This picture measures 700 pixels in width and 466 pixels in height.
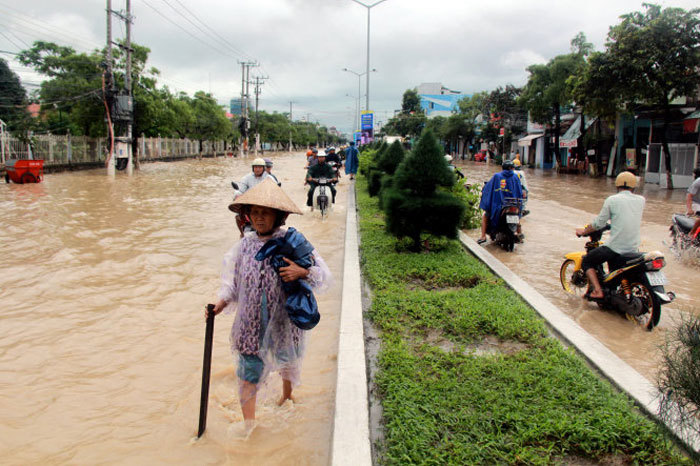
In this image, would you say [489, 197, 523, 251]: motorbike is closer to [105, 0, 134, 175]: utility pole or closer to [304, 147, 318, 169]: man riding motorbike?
[304, 147, 318, 169]: man riding motorbike

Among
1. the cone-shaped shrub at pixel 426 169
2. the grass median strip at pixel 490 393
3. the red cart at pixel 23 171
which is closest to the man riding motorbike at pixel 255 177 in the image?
the cone-shaped shrub at pixel 426 169

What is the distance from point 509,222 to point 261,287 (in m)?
6.18

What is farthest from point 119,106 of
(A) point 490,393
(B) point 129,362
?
(A) point 490,393

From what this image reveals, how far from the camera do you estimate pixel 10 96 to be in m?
40.3

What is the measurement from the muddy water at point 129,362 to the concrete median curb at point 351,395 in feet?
1.01

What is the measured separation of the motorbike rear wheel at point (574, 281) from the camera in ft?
19.5

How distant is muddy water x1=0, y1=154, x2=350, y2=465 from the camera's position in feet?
11.0

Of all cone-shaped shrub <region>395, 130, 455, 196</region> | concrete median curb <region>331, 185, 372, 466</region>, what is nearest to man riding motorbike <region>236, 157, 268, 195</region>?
cone-shaped shrub <region>395, 130, 455, 196</region>

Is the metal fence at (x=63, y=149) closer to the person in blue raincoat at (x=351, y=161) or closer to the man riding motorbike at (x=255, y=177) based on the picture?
the person in blue raincoat at (x=351, y=161)

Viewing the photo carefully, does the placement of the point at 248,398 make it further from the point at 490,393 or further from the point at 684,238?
the point at 684,238

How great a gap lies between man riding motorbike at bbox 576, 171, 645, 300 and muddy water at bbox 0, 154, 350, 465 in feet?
9.26

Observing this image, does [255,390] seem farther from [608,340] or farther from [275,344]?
[608,340]

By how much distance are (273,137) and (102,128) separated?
237 feet

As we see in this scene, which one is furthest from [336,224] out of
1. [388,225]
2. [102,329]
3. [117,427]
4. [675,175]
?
[675,175]
